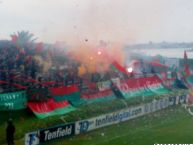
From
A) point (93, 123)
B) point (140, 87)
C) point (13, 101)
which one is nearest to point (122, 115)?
point (93, 123)

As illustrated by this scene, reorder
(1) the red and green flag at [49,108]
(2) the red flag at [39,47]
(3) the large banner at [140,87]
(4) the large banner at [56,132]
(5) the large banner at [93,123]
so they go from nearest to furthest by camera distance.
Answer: (5) the large banner at [93,123] → (4) the large banner at [56,132] → (1) the red and green flag at [49,108] → (3) the large banner at [140,87] → (2) the red flag at [39,47]

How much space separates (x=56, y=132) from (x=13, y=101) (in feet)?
13.8

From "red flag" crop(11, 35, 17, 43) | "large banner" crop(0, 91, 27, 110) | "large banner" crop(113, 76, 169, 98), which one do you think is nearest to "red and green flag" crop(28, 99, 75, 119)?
"large banner" crop(0, 91, 27, 110)

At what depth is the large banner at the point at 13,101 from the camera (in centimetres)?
2428

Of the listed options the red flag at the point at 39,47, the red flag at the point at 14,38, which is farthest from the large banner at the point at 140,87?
the red flag at the point at 14,38

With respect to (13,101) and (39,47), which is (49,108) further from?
(39,47)

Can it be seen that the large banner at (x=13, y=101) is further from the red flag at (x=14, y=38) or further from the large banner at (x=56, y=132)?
the red flag at (x=14, y=38)

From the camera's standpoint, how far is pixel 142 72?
43.6 m

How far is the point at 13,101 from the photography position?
24.9 meters

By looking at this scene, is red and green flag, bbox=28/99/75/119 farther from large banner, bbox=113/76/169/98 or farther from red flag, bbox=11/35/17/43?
red flag, bbox=11/35/17/43

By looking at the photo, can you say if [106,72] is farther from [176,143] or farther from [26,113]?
[176,143]

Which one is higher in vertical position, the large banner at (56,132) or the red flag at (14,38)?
the red flag at (14,38)

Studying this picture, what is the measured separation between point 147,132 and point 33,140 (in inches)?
316

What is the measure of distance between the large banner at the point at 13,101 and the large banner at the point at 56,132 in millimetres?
3970
